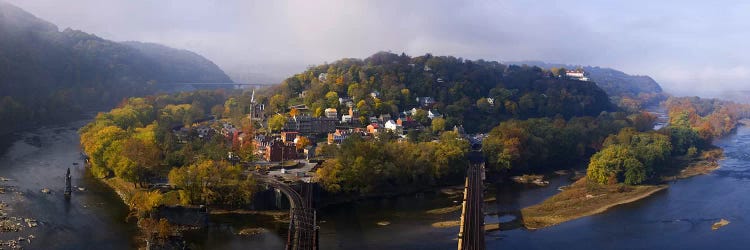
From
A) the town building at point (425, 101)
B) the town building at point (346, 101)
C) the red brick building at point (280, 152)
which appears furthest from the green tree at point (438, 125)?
the red brick building at point (280, 152)

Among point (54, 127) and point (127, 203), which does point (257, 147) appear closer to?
point (127, 203)


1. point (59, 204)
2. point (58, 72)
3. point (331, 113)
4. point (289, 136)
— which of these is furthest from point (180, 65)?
point (59, 204)

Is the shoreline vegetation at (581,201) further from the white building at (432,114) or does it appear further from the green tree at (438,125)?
the white building at (432,114)

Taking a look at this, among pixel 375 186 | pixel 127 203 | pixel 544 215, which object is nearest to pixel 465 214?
pixel 544 215

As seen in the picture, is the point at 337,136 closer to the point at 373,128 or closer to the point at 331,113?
the point at 373,128

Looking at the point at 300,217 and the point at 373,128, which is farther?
the point at 373,128

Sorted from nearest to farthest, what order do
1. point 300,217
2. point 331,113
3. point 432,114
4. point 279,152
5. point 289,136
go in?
point 300,217 → point 279,152 → point 289,136 → point 331,113 → point 432,114

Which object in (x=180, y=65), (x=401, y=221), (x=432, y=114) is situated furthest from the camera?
(x=180, y=65)
